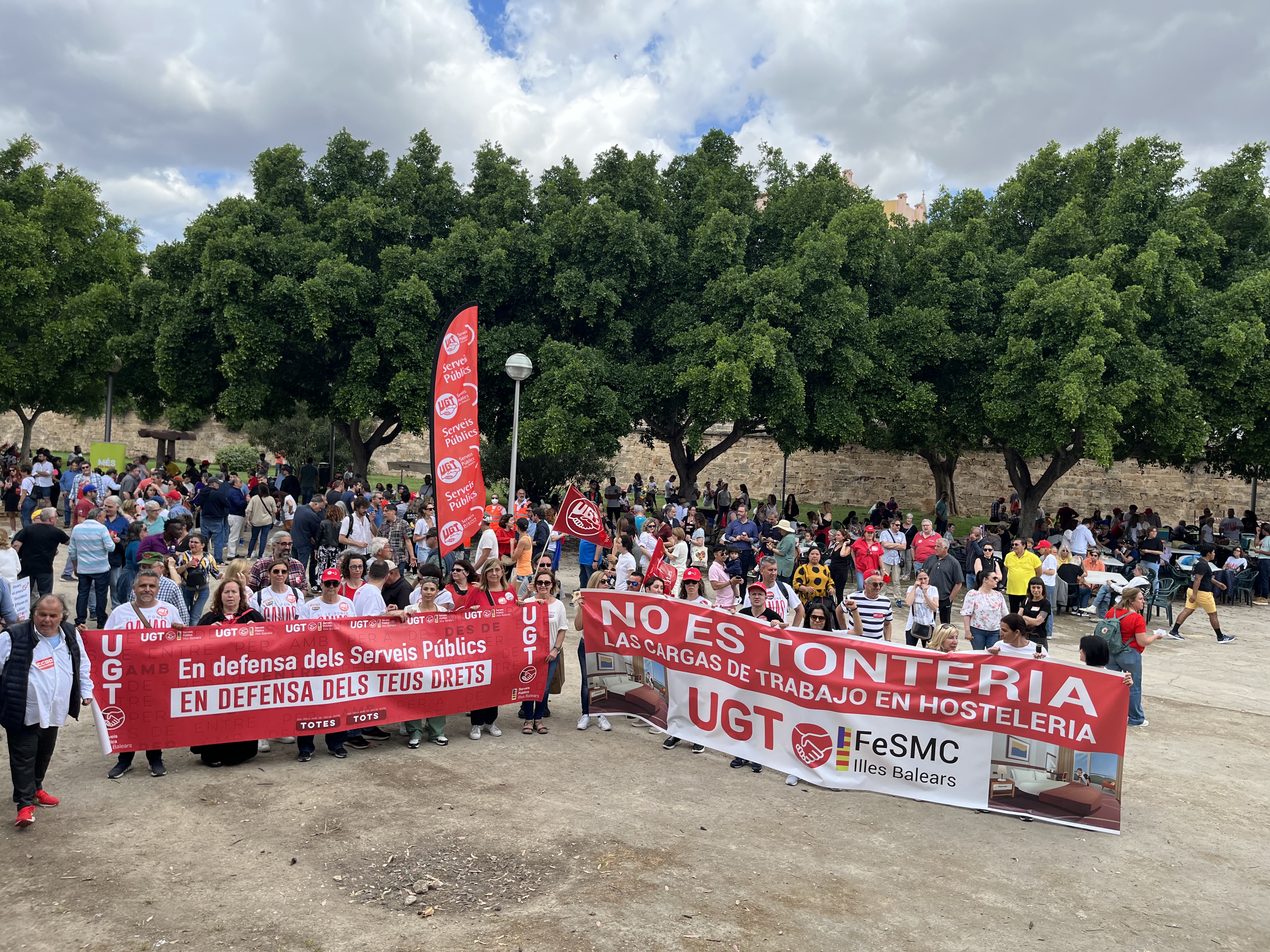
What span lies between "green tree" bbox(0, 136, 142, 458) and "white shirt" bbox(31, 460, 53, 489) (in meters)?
6.96

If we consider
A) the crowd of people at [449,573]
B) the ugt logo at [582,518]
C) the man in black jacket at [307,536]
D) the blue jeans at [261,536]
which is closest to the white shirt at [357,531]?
the crowd of people at [449,573]

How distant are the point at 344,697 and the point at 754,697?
3.64 meters

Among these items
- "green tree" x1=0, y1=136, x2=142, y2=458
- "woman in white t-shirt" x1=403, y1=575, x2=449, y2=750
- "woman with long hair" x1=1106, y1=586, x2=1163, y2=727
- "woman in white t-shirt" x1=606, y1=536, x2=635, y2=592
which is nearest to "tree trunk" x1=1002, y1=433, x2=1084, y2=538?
"woman in white t-shirt" x1=606, y1=536, x2=635, y2=592

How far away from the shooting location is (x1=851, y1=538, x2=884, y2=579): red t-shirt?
50.3ft

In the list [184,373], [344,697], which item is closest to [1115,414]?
[344,697]

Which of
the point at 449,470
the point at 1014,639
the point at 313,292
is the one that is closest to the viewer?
the point at 1014,639

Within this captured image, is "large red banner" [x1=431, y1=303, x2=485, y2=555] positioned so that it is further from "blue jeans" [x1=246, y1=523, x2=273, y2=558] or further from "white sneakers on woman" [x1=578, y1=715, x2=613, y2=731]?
"blue jeans" [x1=246, y1=523, x2=273, y2=558]

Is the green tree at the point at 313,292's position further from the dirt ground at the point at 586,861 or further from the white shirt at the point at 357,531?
the dirt ground at the point at 586,861

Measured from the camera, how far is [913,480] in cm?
4019

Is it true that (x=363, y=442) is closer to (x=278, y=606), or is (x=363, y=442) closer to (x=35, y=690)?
(x=278, y=606)

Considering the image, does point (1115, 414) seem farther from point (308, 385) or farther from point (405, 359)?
point (308, 385)

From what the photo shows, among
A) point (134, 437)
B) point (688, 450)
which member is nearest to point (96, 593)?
point (688, 450)

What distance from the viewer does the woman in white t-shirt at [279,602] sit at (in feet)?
27.3

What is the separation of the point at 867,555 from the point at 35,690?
1224cm
